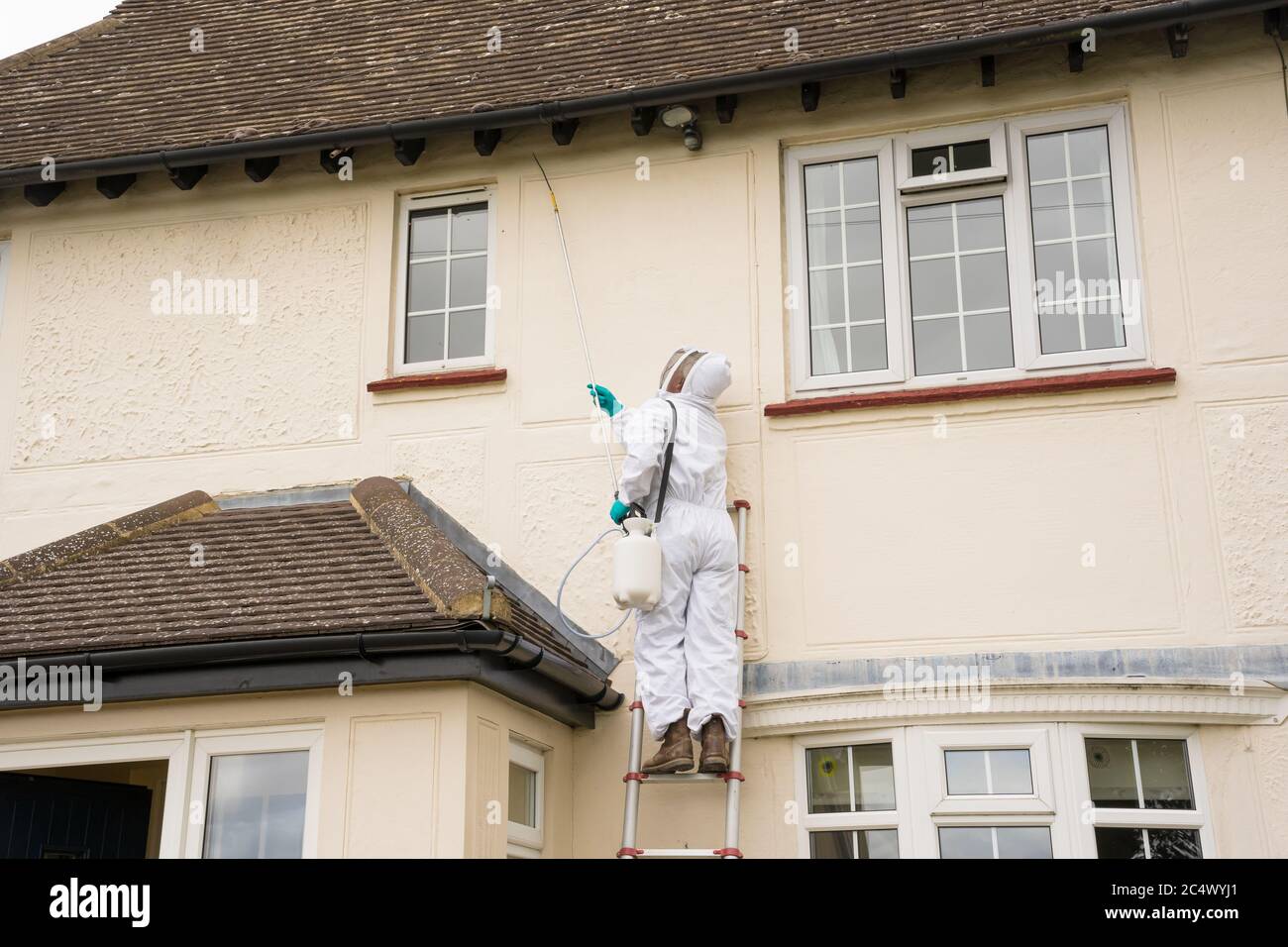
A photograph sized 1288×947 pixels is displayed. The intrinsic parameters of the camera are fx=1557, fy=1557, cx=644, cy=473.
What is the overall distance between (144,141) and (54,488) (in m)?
2.31

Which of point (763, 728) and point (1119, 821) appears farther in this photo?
point (763, 728)

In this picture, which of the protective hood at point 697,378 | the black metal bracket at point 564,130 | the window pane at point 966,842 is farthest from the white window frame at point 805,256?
the window pane at point 966,842

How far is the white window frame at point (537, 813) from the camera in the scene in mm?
7906

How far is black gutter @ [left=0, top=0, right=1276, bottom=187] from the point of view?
27.8 ft

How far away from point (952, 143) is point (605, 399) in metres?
2.56

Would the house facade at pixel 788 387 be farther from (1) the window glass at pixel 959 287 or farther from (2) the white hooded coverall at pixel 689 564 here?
(2) the white hooded coverall at pixel 689 564

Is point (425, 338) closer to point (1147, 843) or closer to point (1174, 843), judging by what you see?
point (1147, 843)

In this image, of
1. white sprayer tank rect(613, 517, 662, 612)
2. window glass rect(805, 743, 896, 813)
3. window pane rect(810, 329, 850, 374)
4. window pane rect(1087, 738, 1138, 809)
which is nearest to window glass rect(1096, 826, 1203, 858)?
window pane rect(1087, 738, 1138, 809)

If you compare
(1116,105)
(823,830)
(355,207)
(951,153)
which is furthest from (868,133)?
(823,830)

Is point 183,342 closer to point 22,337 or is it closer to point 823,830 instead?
point 22,337

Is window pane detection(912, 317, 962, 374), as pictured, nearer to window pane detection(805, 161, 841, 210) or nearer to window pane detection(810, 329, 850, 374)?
window pane detection(810, 329, 850, 374)

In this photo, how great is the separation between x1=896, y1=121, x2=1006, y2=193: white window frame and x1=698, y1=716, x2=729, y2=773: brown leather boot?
11.1ft

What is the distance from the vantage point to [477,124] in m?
9.41
